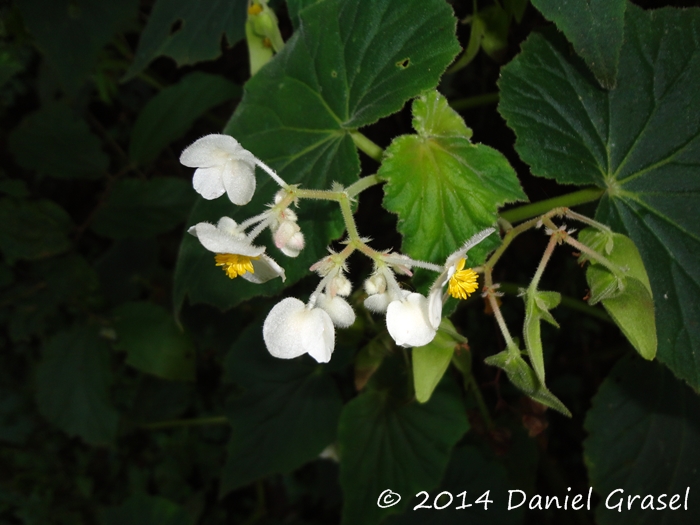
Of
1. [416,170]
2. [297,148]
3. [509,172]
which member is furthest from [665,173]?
[297,148]

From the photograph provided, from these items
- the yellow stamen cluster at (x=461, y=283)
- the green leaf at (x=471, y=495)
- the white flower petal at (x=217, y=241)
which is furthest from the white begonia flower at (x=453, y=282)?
the green leaf at (x=471, y=495)

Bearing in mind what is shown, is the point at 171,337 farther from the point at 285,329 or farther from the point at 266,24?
the point at 285,329

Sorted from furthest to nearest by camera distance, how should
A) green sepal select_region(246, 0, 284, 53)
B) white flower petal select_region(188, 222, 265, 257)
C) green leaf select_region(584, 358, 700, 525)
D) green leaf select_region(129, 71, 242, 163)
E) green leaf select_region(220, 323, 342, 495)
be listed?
green leaf select_region(129, 71, 242, 163)
green leaf select_region(220, 323, 342, 495)
green leaf select_region(584, 358, 700, 525)
green sepal select_region(246, 0, 284, 53)
white flower petal select_region(188, 222, 265, 257)

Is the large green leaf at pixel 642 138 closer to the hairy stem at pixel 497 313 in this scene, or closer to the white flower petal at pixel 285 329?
the hairy stem at pixel 497 313

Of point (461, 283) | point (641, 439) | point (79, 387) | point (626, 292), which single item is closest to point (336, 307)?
point (461, 283)

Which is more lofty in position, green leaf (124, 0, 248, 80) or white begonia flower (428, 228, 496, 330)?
green leaf (124, 0, 248, 80)

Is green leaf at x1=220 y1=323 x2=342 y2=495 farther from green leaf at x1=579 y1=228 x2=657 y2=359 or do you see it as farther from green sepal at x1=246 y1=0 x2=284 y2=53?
green leaf at x1=579 y1=228 x2=657 y2=359

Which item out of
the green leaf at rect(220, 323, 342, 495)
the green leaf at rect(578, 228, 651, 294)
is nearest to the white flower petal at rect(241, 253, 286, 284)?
the green leaf at rect(578, 228, 651, 294)
